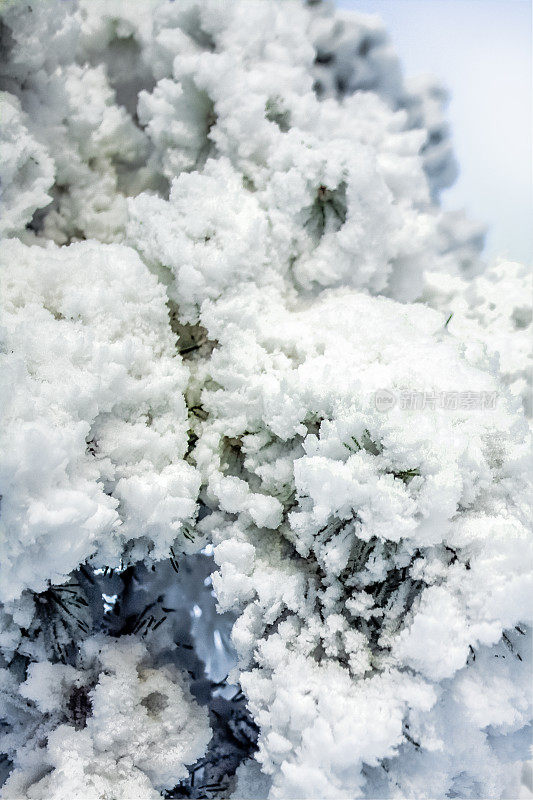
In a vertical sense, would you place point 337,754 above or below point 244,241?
below

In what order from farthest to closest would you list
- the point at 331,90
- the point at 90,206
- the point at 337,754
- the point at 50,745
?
the point at 331,90, the point at 90,206, the point at 50,745, the point at 337,754

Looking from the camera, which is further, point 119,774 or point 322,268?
point 322,268

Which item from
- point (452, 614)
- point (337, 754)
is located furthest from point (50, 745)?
point (452, 614)

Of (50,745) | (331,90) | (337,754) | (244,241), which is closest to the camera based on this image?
(337,754)

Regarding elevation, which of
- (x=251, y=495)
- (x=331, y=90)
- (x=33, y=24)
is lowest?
(x=251, y=495)

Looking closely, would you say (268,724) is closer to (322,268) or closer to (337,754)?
(337,754)

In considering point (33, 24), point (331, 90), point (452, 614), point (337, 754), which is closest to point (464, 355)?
point (452, 614)

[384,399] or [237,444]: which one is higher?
[384,399]

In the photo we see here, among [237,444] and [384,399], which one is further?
[237,444]
